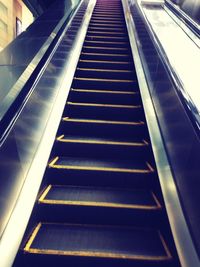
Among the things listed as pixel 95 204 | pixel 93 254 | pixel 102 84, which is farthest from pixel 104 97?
pixel 93 254

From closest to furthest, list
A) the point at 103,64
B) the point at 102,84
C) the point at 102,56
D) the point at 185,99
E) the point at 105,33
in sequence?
the point at 185,99 < the point at 102,84 < the point at 103,64 < the point at 102,56 < the point at 105,33

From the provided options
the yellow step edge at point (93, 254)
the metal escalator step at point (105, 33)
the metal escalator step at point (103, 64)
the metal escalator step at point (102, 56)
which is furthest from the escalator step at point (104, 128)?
the metal escalator step at point (105, 33)

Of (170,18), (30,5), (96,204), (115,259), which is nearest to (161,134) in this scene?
(96,204)

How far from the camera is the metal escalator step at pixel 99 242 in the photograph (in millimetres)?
2076

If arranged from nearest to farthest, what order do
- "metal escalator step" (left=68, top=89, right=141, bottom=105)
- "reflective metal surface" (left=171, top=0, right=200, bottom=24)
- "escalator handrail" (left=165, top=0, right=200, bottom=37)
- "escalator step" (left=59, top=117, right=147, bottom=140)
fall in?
1. "escalator step" (left=59, top=117, right=147, bottom=140)
2. "metal escalator step" (left=68, top=89, right=141, bottom=105)
3. "escalator handrail" (left=165, top=0, right=200, bottom=37)
4. "reflective metal surface" (left=171, top=0, right=200, bottom=24)

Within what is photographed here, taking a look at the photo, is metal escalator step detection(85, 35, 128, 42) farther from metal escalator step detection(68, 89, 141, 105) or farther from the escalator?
metal escalator step detection(68, 89, 141, 105)

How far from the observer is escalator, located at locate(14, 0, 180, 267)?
6.91ft

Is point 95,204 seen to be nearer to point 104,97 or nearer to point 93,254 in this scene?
point 93,254

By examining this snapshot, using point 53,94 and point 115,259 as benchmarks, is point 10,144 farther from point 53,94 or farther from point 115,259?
point 53,94

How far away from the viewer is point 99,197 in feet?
8.52

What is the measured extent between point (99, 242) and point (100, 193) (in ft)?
1.72

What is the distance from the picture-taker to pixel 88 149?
3.08 m

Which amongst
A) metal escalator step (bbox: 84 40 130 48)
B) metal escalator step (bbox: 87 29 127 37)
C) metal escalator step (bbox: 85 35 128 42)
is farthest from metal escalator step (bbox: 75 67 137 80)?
metal escalator step (bbox: 87 29 127 37)

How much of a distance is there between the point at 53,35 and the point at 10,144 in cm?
220
